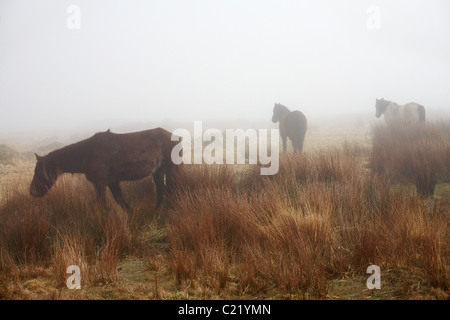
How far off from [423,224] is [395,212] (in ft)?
1.94

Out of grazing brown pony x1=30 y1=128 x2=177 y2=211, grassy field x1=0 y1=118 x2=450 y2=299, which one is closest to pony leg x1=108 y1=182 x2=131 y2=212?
grazing brown pony x1=30 y1=128 x2=177 y2=211

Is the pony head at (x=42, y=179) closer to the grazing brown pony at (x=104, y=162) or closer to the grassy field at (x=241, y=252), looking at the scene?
the grazing brown pony at (x=104, y=162)

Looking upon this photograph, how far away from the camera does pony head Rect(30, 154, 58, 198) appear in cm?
527

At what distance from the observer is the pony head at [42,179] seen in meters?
5.27

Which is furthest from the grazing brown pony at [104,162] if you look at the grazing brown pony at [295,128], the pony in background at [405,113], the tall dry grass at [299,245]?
the pony in background at [405,113]

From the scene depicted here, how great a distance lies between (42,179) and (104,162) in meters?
1.23

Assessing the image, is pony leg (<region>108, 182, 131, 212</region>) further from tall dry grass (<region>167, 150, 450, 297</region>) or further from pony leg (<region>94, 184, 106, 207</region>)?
tall dry grass (<region>167, 150, 450, 297</region>)

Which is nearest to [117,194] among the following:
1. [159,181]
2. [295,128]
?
[159,181]

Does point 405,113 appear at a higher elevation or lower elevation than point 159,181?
higher

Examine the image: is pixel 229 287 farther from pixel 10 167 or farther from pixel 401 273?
pixel 10 167

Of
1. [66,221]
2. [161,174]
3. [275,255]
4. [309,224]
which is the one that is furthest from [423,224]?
[66,221]

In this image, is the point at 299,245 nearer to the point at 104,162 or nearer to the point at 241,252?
the point at 241,252

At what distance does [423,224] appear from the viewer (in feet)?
10.3

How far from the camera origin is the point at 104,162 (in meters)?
5.05
